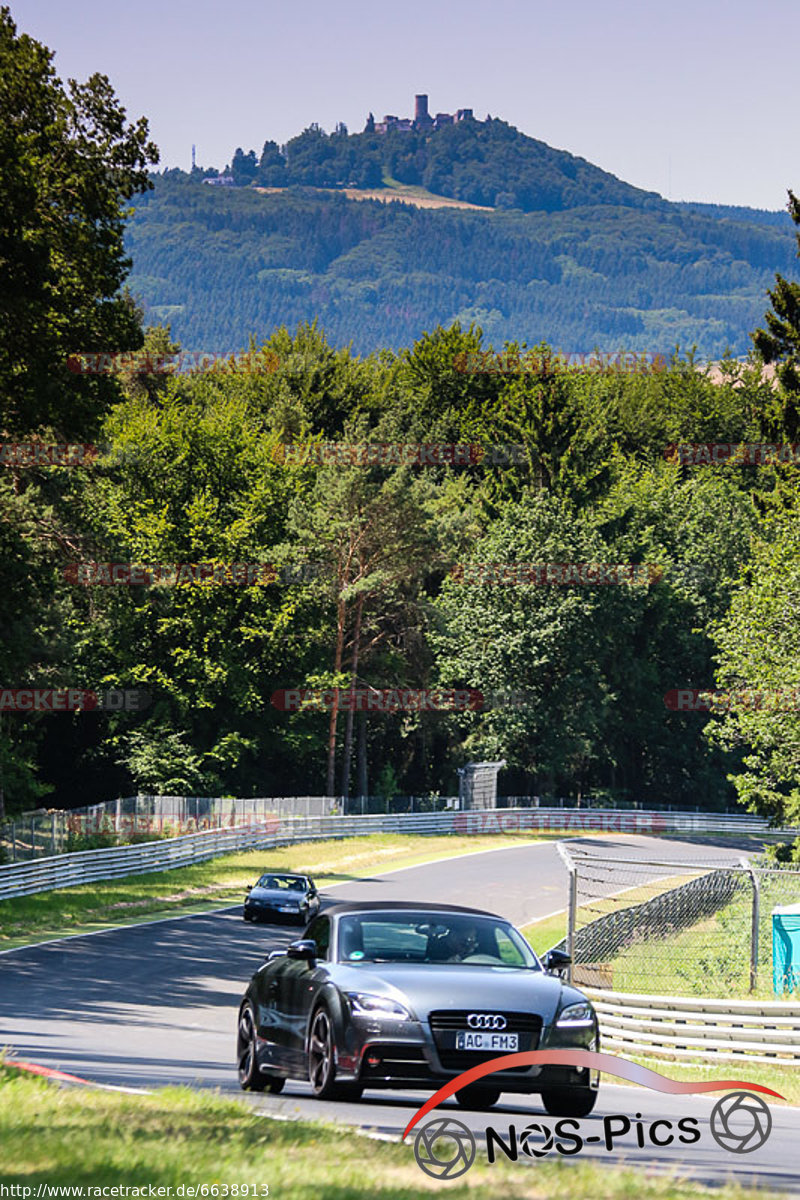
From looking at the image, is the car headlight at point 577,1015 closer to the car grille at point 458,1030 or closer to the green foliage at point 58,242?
the car grille at point 458,1030

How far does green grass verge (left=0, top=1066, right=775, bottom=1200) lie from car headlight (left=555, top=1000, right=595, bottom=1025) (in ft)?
6.63

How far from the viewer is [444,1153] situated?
792cm

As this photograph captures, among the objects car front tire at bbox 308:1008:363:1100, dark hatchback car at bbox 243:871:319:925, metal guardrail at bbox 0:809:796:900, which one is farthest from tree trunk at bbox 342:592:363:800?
car front tire at bbox 308:1008:363:1100

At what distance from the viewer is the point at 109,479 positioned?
69500 millimetres

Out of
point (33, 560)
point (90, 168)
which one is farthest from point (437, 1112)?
point (90, 168)

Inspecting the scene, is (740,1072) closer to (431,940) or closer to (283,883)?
(431,940)

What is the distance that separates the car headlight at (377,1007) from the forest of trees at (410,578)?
2581 centimetres

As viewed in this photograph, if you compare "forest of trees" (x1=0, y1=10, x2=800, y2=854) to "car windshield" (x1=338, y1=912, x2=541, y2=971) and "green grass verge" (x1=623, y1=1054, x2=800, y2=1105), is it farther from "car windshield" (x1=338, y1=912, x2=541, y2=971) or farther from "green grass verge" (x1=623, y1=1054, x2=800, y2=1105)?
"car windshield" (x1=338, y1=912, x2=541, y2=971)

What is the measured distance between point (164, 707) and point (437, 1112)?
58.1 meters

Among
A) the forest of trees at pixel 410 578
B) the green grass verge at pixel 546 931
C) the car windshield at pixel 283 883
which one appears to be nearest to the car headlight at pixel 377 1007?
the green grass verge at pixel 546 931

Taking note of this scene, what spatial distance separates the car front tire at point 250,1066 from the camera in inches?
464

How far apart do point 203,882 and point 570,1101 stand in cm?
3778

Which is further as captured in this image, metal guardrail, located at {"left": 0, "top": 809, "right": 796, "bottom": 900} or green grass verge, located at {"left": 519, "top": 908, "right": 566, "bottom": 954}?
metal guardrail, located at {"left": 0, "top": 809, "right": 796, "bottom": 900}

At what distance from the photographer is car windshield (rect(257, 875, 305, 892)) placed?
3850cm
